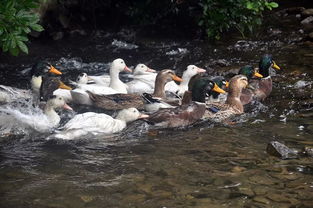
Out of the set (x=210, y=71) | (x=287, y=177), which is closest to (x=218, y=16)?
(x=210, y=71)

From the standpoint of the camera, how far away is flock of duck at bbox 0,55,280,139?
25.2 feet

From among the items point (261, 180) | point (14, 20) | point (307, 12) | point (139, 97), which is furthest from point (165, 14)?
point (261, 180)

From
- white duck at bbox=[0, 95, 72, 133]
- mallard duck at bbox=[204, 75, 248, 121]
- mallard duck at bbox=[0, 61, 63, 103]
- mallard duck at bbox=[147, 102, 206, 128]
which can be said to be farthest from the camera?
mallard duck at bbox=[0, 61, 63, 103]

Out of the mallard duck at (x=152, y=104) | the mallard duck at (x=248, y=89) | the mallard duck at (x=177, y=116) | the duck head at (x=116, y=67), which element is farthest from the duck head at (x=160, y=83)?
the mallard duck at (x=248, y=89)

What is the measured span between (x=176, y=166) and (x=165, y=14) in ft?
30.2

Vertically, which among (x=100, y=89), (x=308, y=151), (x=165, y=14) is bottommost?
(x=308, y=151)

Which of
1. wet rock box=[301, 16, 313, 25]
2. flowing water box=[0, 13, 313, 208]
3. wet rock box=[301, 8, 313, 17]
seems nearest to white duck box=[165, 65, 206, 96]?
flowing water box=[0, 13, 313, 208]

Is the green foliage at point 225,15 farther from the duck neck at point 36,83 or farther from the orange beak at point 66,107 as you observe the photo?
the orange beak at point 66,107

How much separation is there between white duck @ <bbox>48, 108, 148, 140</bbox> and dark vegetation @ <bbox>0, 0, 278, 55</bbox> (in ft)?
15.6

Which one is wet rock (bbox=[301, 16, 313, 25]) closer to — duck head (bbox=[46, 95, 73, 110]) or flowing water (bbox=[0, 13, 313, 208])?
flowing water (bbox=[0, 13, 313, 208])

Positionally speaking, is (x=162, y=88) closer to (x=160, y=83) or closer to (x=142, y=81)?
(x=160, y=83)

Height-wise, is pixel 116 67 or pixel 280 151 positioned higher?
pixel 116 67

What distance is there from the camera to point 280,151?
6.11 meters

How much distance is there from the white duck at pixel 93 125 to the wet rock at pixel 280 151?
2.33 m
